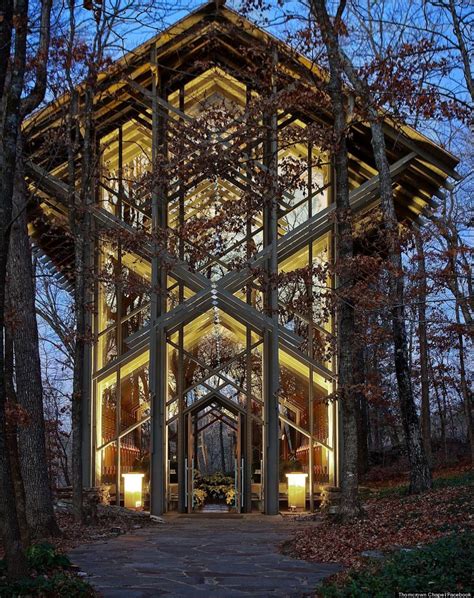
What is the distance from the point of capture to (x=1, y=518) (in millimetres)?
6031

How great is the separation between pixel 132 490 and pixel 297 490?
134 inches

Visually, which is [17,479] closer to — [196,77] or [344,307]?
[344,307]

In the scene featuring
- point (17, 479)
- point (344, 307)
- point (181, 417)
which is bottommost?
point (17, 479)

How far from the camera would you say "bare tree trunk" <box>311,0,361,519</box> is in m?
11.0

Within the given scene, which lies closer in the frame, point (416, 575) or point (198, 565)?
point (416, 575)

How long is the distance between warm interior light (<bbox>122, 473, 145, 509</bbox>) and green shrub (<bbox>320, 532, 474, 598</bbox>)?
1019 cm

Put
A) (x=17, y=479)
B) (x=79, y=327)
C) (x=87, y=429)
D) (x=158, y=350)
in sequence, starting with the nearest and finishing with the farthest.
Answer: (x=17, y=479)
(x=79, y=327)
(x=87, y=429)
(x=158, y=350)

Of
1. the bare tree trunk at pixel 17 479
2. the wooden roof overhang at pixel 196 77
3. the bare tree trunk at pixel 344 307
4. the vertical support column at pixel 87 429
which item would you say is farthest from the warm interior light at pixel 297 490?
the bare tree trunk at pixel 17 479

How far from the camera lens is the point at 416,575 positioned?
19.4ft

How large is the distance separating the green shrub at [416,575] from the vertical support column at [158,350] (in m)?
9.25

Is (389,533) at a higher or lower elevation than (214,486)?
higher

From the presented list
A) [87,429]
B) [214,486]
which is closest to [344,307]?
[87,429]

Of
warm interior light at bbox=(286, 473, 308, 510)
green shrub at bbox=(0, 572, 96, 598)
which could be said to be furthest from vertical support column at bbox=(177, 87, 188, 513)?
green shrub at bbox=(0, 572, 96, 598)

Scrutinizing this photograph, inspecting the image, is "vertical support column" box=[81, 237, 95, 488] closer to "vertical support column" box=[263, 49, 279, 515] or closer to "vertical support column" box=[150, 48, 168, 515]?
"vertical support column" box=[150, 48, 168, 515]
